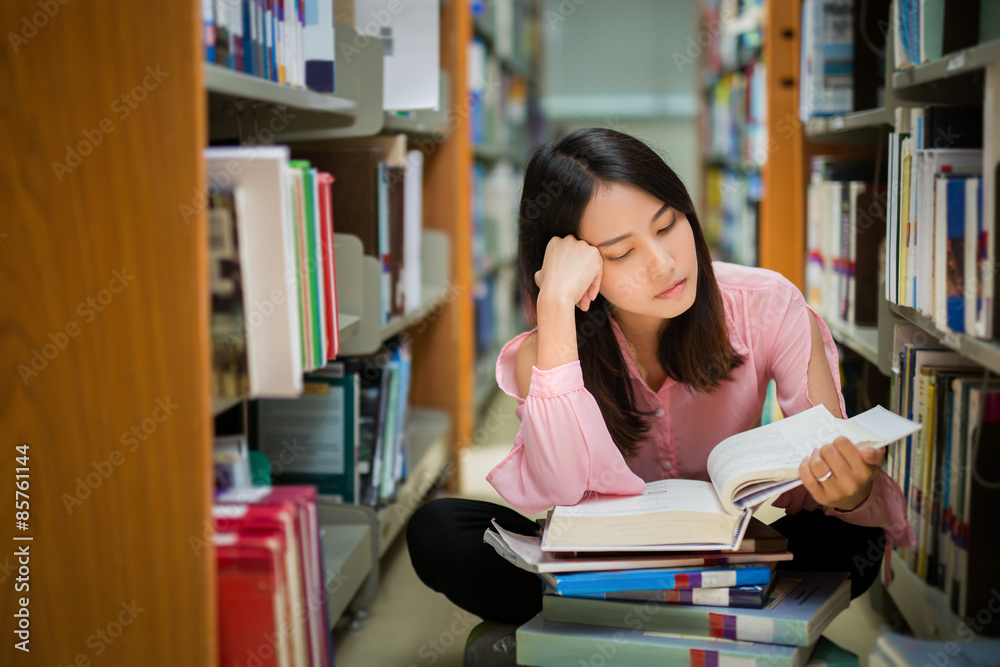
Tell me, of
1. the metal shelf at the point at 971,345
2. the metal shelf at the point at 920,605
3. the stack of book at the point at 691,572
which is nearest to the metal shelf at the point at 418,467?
the stack of book at the point at 691,572

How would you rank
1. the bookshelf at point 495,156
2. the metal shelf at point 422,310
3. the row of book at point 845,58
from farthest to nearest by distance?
the bookshelf at point 495,156, the row of book at point 845,58, the metal shelf at point 422,310

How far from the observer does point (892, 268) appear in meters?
1.34

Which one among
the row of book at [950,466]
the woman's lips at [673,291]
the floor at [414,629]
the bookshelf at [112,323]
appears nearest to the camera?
the bookshelf at [112,323]

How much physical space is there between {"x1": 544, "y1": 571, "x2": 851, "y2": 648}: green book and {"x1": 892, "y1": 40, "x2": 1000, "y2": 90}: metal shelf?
635mm

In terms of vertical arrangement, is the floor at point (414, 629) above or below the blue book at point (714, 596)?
below

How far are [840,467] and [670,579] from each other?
0.77ft

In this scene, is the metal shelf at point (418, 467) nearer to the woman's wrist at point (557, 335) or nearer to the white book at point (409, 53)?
the woman's wrist at point (557, 335)

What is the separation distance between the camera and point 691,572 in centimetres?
104

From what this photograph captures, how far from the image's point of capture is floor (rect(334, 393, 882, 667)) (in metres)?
1.42

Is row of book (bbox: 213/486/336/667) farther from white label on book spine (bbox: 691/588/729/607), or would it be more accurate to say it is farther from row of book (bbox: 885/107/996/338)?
row of book (bbox: 885/107/996/338)

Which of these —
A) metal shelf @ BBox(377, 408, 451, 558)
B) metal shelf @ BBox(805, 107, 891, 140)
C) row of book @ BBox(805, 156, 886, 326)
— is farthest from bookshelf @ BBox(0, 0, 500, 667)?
row of book @ BBox(805, 156, 886, 326)

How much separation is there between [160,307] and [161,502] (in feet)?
0.67

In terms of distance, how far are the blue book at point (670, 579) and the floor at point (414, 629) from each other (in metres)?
0.43

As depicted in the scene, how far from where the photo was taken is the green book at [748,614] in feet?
3.31
